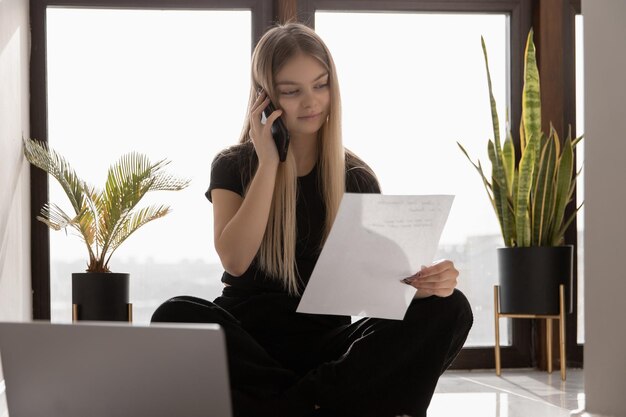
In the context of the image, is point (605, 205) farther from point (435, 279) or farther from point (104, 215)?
point (104, 215)

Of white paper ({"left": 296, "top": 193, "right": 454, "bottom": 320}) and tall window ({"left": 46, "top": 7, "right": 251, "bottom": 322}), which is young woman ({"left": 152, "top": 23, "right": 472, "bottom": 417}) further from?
tall window ({"left": 46, "top": 7, "right": 251, "bottom": 322})

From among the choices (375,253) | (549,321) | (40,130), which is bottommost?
(549,321)

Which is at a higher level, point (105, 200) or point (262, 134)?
point (262, 134)

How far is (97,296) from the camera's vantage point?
12.2 ft

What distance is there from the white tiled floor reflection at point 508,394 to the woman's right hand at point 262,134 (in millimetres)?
1246

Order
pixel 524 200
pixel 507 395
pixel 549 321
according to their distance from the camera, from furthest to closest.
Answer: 1. pixel 549 321
2. pixel 524 200
3. pixel 507 395

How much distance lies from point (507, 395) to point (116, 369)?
8.57ft

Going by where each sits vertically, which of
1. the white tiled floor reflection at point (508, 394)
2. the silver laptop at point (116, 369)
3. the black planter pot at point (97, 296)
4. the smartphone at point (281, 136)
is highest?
the smartphone at point (281, 136)

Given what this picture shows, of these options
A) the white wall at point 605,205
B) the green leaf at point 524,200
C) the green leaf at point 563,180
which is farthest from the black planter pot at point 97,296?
the white wall at point 605,205

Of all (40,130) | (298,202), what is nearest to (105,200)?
(40,130)

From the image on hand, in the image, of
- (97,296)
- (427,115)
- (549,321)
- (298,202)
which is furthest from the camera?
(427,115)

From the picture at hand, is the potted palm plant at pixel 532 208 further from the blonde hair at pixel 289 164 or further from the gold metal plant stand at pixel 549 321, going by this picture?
the blonde hair at pixel 289 164

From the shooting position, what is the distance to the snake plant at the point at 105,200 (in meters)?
3.80

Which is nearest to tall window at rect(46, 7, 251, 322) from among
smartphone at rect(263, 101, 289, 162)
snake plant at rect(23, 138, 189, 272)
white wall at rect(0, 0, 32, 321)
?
white wall at rect(0, 0, 32, 321)
